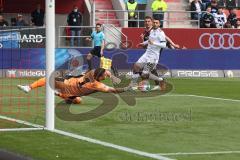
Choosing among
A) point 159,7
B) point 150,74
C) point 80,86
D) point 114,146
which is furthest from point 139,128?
point 159,7

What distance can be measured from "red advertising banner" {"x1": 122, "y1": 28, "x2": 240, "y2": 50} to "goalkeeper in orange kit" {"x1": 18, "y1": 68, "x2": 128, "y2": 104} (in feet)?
68.4

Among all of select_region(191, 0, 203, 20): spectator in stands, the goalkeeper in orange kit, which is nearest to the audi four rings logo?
select_region(191, 0, 203, 20): spectator in stands

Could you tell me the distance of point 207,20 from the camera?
37.7 meters

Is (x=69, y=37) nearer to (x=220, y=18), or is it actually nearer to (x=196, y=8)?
(x=196, y=8)

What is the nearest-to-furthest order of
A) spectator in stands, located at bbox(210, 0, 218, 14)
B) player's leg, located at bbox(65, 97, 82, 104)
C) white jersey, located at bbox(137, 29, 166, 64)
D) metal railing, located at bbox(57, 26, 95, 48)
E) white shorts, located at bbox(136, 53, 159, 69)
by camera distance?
1. player's leg, located at bbox(65, 97, 82, 104)
2. white jersey, located at bbox(137, 29, 166, 64)
3. white shorts, located at bbox(136, 53, 159, 69)
4. metal railing, located at bbox(57, 26, 95, 48)
5. spectator in stands, located at bbox(210, 0, 218, 14)

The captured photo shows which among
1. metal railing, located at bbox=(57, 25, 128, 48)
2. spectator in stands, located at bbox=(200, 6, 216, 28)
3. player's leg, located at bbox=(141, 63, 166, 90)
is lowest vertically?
player's leg, located at bbox=(141, 63, 166, 90)

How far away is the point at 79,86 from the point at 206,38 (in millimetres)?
21793

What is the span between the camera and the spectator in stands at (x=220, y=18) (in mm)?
38000

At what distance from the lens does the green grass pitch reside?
10.2 meters

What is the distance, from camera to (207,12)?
37469 millimetres

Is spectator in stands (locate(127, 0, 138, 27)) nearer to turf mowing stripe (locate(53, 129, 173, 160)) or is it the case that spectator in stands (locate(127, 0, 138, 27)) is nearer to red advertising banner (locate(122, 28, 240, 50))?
red advertising banner (locate(122, 28, 240, 50))

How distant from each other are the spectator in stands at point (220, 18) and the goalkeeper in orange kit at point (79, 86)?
2205cm

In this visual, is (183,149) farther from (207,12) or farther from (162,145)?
(207,12)

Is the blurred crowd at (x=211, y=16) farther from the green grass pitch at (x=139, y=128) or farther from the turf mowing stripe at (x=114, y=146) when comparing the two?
the turf mowing stripe at (x=114, y=146)
